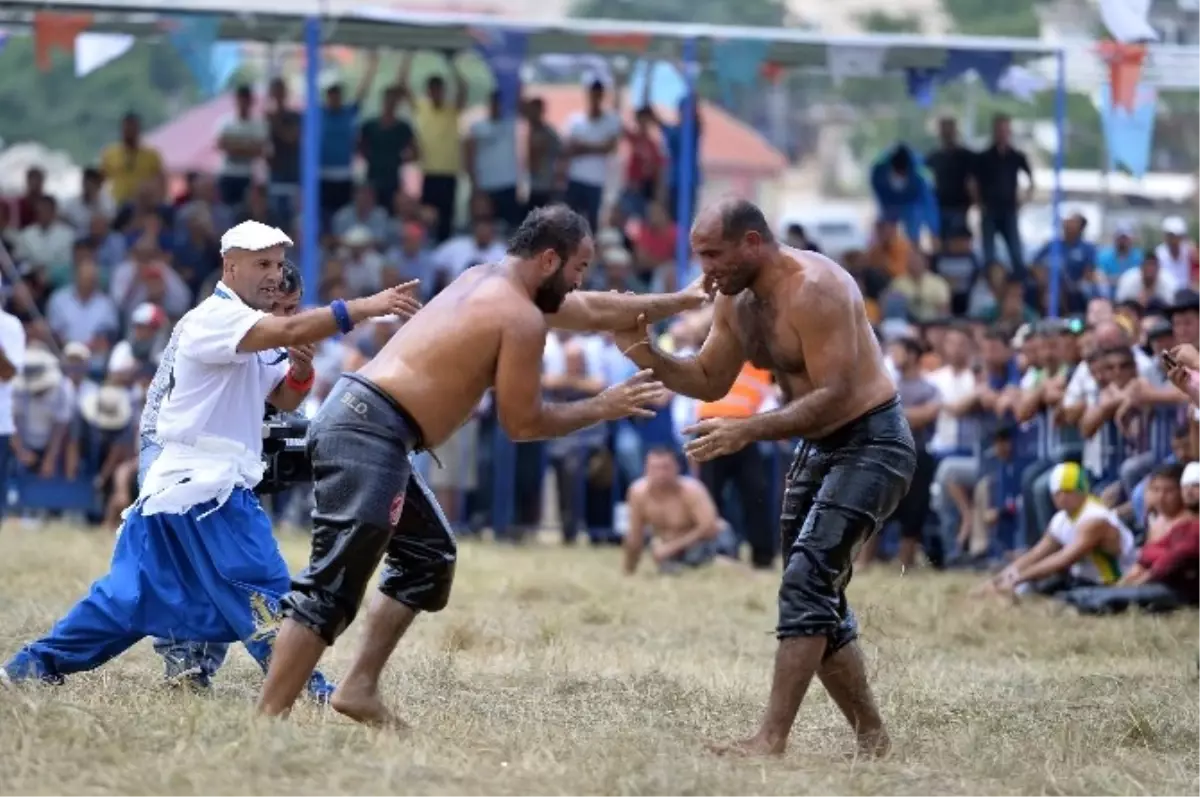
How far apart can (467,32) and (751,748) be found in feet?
41.5

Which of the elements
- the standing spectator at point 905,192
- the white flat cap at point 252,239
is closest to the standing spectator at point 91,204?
the standing spectator at point 905,192

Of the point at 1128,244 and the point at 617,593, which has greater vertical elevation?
the point at 1128,244

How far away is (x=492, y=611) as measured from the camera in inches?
494

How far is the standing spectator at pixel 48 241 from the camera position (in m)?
19.9

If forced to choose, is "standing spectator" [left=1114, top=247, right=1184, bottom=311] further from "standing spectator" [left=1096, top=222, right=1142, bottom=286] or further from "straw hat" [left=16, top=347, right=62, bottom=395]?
"straw hat" [left=16, top=347, right=62, bottom=395]

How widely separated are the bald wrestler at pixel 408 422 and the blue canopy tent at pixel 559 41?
33.4ft

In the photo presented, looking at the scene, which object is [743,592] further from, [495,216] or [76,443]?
[495,216]

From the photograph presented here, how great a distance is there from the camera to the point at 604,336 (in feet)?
58.2

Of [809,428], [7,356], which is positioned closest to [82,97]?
[7,356]

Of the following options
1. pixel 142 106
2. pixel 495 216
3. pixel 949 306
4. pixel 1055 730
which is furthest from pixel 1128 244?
pixel 142 106

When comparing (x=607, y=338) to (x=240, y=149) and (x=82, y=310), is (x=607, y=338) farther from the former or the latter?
(x=240, y=149)

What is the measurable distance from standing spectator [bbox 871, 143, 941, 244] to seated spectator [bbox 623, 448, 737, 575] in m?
6.67

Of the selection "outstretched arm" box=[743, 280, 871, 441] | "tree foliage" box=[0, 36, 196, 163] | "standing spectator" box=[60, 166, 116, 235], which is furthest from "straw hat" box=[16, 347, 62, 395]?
"tree foliage" box=[0, 36, 196, 163]

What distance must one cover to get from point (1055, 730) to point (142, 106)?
38.6m
